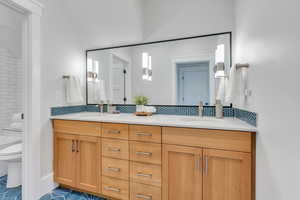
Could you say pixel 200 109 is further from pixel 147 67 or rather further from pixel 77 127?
pixel 77 127

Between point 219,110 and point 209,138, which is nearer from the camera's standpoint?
point 209,138

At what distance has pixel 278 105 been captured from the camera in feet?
2.91

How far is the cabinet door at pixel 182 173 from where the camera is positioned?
135 cm

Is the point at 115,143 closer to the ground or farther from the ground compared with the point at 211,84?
closer to the ground

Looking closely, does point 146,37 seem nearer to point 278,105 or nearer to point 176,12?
point 176,12

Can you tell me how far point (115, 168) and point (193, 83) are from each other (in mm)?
1250

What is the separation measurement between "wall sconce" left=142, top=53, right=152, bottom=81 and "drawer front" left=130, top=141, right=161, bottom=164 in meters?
0.97

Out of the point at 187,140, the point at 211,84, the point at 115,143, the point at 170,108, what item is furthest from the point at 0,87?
the point at 211,84

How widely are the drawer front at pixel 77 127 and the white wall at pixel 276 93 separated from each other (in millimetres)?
1419

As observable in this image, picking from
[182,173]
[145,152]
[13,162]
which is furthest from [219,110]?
[13,162]

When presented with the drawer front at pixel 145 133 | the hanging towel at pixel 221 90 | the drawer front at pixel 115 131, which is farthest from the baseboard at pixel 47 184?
the hanging towel at pixel 221 90

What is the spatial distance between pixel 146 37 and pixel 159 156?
6.27 feet

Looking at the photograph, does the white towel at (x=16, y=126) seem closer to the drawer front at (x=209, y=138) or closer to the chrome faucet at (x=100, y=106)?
the chrome faucet at (x=100, y=106)

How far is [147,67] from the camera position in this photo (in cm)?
224
